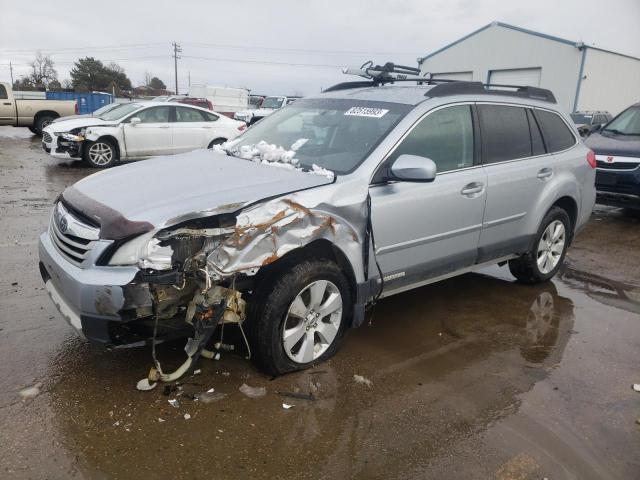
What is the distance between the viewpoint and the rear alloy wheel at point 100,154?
11125mm

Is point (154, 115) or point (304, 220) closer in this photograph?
point (304, 220)

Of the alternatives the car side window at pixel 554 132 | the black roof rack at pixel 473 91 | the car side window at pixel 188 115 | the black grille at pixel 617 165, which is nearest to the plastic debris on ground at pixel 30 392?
the black roof rack at pixel 473 91

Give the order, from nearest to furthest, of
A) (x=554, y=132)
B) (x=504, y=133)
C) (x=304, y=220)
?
1. (x=304, y=220)
2. (x=504, y=133)
3. (x=554, y=132)

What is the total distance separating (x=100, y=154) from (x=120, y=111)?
130 centimetres

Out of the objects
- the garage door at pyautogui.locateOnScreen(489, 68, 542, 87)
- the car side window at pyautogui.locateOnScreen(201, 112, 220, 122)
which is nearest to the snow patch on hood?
the car side window at pyautogui.locateOnScreen(201, 112, 220, 122)

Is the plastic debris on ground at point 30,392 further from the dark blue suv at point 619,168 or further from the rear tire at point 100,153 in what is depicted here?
the rear tire at point 100,153

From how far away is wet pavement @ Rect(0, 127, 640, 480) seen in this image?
2.52 metres

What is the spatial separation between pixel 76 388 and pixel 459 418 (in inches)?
88.2

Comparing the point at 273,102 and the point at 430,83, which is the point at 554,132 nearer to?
the point at 430,83

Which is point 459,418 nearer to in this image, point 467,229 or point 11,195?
point 467,229

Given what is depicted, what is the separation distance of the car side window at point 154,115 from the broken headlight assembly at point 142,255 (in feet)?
32.7

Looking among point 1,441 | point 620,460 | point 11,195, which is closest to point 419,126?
point 620,460

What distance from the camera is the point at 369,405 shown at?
9.92 ft

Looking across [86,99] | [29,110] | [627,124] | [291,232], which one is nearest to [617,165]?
[627,124]
